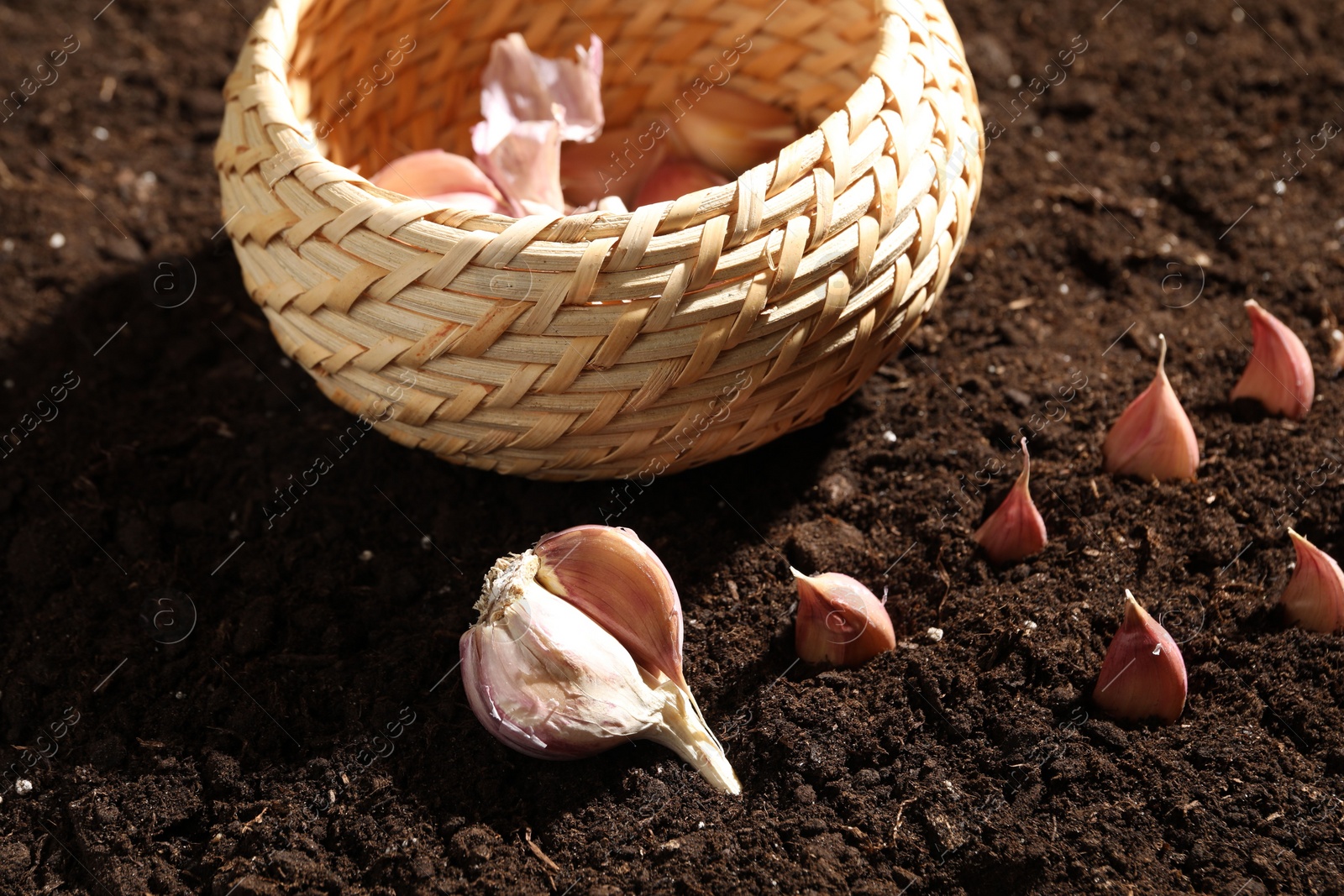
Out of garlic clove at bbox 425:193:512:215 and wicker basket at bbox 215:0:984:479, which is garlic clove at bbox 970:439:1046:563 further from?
garlic clove at bbox 425:193:512:215

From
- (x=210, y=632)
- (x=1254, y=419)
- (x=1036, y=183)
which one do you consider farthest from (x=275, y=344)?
(x=1254, y=419)

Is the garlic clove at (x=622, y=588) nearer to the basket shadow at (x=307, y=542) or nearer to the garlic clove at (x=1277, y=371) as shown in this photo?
the basket shadow at (x=307, y=542)

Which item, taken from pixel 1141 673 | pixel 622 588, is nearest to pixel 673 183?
pixel 622 588

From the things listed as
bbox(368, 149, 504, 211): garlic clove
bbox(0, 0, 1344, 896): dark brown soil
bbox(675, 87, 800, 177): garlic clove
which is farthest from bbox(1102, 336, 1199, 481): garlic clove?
bbox(368, 149, 504, 211): garlic clove

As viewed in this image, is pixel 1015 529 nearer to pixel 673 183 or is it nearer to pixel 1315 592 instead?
pixel 1315 592

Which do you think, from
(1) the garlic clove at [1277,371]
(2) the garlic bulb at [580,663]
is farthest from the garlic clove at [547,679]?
(1) the garlic clove at [1277,371]

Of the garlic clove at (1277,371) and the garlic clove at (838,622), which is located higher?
the garlic clove at (838,622)
